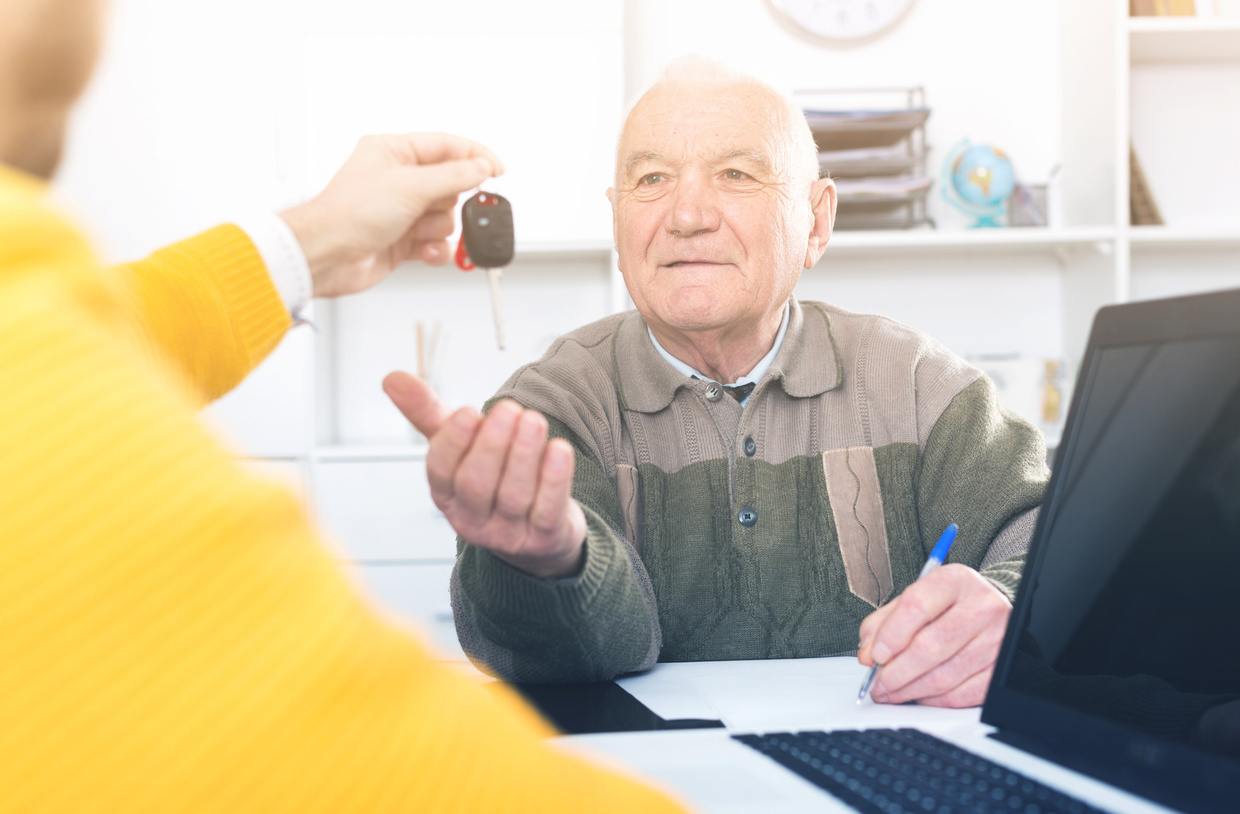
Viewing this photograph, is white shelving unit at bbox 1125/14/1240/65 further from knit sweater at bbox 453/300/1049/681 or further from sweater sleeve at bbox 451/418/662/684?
sweater sleeve at bbox 451/418/662/684

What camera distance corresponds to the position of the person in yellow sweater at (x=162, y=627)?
27 cm

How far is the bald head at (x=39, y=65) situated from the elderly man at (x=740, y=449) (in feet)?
2.46

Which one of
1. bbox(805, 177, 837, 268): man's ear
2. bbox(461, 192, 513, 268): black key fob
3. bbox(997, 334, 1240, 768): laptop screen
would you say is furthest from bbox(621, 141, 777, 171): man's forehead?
bbox(997, 334, 1240, 768): laptop screen

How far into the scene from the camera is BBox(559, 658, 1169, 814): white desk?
2.35ft

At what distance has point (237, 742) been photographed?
28 cm

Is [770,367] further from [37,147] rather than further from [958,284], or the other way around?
[958,284]

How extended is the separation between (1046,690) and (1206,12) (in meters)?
2.93

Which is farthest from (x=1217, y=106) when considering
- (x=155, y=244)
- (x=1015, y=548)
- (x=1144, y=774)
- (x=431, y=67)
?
(x=1144, y=774)

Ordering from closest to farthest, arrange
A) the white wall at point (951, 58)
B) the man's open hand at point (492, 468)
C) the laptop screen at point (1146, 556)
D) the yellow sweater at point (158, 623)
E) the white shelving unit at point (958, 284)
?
1. the yellow sweater at point (158, 623)
2. the laptop screen at point (1146, 556)
3. the man's open hand at point (492, 468)
4. the white shelving unit at point (958, 284)
5. the white wall at point (951, 58)

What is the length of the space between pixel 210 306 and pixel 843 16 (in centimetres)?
270

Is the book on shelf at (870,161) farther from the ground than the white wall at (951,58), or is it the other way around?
the white wall at (951,58)

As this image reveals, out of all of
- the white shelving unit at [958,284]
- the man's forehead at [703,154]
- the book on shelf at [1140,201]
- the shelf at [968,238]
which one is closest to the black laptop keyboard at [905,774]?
the man's forehead at [703,154]

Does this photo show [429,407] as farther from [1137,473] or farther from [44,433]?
[44,433]

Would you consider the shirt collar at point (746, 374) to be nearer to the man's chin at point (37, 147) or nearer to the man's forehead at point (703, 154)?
the man's forehead at point (703, 154)
